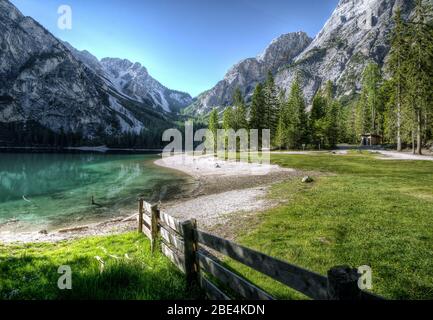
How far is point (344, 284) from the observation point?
3682mm

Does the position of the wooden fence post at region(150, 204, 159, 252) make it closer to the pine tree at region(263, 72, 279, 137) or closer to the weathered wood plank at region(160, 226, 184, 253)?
the weathered wood plank at region(160, 226, 184, 253)

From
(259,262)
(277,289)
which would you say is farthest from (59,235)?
(259,262)

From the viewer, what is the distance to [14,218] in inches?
949

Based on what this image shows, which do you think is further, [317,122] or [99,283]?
[317,122]

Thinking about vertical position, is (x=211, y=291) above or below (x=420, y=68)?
below

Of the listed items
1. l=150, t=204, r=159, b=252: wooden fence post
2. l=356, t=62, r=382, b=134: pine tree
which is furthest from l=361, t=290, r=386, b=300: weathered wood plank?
l=356, t=62, r=382, b=134: pine tree

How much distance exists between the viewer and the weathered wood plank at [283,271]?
4.16 metres

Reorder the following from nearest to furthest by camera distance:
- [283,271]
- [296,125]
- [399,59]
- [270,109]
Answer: [283,271] → [399,59] → [296,125] → [270,109]

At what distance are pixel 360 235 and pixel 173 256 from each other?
7711 millimetres

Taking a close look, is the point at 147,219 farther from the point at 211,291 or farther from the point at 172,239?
the point at 211,291

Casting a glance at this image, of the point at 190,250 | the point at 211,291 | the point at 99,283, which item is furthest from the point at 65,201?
the point at 211,291

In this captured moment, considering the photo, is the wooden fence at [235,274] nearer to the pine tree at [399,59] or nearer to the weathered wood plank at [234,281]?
the weathered wood plank at [234,281]

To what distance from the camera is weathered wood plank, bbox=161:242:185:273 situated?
787 centimetres

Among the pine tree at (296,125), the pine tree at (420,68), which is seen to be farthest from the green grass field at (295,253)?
the pine tree at (296,125)
